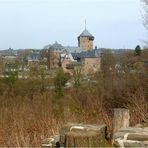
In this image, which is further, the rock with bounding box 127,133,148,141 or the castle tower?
the castle tower

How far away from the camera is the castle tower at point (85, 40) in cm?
8656

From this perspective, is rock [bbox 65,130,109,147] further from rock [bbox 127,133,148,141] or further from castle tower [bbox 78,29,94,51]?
castle tower [bbox 78,29,94,51]

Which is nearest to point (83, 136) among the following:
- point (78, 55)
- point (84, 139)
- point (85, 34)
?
point (84, 139)

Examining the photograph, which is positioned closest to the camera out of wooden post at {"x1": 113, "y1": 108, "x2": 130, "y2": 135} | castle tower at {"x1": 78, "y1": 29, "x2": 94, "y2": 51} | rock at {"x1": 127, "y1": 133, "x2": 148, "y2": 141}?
rock at {"x1": 127, "y1": 133, "x2": 148, "y2": 141}

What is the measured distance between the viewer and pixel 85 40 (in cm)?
8694

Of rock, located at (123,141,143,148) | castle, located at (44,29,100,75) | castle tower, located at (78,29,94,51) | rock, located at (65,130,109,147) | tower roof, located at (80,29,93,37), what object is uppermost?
tower roof, located at (80,29,93,37)

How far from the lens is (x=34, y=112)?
940 cm

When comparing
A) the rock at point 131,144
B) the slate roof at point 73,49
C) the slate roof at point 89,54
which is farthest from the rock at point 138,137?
the slate roof at point 73,49

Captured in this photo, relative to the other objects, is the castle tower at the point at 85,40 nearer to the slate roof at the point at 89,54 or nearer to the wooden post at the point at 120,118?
the slate roof at the point at 89,54

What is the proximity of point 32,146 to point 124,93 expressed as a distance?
25.0 feet

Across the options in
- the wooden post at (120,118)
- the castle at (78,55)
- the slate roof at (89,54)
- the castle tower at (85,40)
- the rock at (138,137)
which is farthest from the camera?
the castle tower at (85,40)

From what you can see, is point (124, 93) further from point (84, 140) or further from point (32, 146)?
point (84, 140)

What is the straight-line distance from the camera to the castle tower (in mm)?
86562

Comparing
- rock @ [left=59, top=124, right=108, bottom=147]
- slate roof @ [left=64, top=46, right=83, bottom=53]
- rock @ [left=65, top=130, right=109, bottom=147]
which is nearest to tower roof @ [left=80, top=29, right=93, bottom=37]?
slate roof @ [left=64, top=46, right=83, bottom=53]
